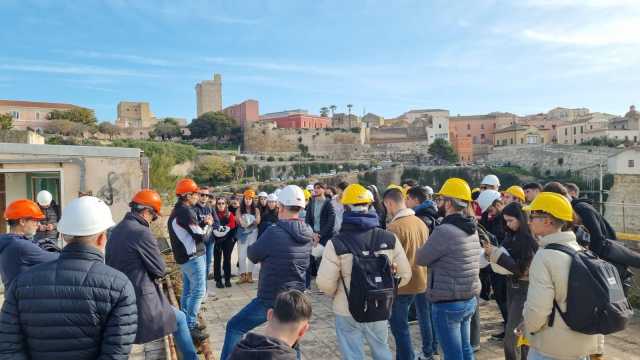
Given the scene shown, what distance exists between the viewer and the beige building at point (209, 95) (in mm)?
93662

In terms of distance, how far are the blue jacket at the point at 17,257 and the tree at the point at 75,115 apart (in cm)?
6887

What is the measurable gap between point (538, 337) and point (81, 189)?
29.4 ft

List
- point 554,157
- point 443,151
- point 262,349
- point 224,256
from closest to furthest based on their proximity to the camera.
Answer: point 262,349 → point 224,256 → point 554,157 → point 443,151

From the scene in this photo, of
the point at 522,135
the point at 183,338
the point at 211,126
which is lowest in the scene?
the point at 183,338

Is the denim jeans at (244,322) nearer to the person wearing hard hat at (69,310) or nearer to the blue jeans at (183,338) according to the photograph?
the blue jeans at (183,338)

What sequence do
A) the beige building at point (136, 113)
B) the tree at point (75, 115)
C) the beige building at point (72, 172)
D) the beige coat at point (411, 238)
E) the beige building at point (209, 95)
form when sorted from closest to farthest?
the beige coat at point (411, 238) → the beige building at point (72, 172) → the tree at point (75, 115) → the beige building at point (136, 113) → the beige building at point (209, 95)

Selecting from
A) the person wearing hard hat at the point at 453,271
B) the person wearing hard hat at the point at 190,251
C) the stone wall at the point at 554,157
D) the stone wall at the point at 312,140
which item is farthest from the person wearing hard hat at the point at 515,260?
the stone wall at the point at 312,140

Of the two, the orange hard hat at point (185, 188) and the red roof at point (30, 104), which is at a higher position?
the red roof at point (30, 104)

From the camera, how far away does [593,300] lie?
2.34m

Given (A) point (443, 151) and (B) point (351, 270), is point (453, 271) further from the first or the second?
(A) point (443, 151)

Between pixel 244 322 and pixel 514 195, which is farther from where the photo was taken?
pixel 514 195

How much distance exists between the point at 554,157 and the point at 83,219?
69.9 m

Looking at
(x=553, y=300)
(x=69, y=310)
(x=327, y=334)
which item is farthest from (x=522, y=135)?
(x=69, y=310)

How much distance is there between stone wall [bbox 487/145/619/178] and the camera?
180 feet
